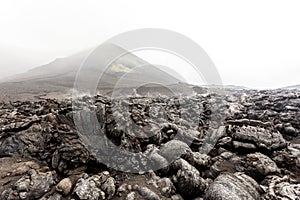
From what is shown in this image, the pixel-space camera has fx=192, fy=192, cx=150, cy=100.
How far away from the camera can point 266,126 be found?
9062mm

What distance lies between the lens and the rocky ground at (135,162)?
17.4ft

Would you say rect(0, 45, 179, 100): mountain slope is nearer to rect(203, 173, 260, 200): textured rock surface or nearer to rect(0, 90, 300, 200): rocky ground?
rect(0, 90, 300, 200): rocky ground

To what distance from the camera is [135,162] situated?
6688 mm

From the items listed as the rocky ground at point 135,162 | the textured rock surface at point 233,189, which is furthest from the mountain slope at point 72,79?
the textured rock surface at point 233,189

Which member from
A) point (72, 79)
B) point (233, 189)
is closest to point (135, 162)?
point (233, 189)

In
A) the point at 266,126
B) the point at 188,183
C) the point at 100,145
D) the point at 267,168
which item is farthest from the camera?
the point at 266,126

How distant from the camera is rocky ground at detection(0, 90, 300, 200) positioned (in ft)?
17.4

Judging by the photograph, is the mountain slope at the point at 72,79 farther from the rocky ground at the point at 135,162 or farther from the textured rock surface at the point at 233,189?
the textured rock surface at the point at 233,189

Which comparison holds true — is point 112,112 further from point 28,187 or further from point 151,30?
point 151,30

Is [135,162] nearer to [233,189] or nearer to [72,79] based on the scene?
[233,189]

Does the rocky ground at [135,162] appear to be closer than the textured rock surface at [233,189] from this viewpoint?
No

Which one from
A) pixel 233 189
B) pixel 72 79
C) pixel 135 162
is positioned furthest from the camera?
pixel 72 79

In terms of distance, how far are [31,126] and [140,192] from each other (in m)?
5.48

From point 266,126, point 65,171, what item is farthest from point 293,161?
point 65,171
